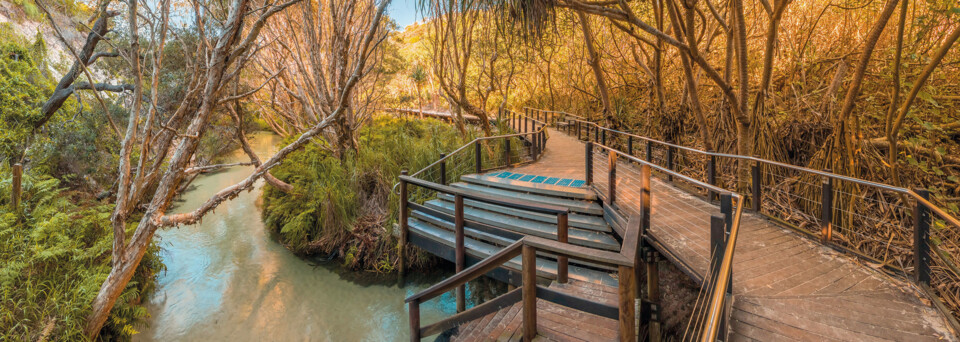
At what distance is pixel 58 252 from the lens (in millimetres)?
5453

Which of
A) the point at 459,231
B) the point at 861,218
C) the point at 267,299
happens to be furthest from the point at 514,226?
the point at 267,299

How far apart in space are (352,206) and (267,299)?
250 cm

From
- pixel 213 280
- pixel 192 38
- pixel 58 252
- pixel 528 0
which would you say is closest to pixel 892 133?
pixel 528 0

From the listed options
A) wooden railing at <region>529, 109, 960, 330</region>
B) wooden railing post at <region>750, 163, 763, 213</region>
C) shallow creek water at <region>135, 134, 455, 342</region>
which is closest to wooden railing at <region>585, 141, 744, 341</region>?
wooden railing at <region>529, 109, 960, 330</region>

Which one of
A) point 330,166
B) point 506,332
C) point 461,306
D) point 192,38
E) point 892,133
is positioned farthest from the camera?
point 192,38

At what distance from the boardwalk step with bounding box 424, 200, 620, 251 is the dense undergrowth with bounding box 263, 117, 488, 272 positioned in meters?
1.74

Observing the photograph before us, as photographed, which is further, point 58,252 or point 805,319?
point 58,252

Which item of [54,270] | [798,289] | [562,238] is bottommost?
[54,270]

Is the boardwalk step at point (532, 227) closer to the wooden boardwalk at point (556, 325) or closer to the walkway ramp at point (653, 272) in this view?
the walkway ramp at point (653, 272)

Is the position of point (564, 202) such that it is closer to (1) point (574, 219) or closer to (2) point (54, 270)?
(1) point (574, 219)

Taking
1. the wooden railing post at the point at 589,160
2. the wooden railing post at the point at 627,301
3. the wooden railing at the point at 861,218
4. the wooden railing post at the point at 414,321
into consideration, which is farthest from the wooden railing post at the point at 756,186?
the wooden railing post at the point at 414,321

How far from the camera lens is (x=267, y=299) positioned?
7.55 m

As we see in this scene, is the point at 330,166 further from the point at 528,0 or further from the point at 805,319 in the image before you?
the point at 805,319

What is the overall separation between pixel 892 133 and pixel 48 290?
419 inches
